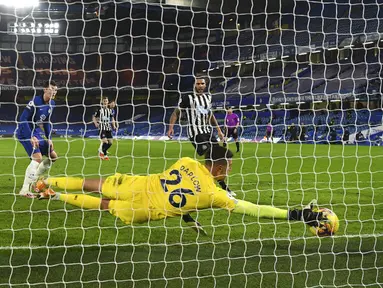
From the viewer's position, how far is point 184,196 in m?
4.52

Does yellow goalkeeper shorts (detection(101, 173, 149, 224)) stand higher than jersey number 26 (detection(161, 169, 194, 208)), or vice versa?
jersey number 26 (detection(161, 169, 194, 208))

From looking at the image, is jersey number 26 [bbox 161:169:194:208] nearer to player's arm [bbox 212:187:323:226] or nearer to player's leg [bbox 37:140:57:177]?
player's arm [bbox 212:187:323:226]

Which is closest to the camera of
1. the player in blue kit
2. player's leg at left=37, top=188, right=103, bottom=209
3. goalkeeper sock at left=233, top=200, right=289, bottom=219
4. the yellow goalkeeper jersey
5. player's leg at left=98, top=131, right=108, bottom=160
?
the yellow goalkeeper jersey

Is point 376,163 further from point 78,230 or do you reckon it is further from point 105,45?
point 105,45

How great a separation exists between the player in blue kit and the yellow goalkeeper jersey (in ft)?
9.77

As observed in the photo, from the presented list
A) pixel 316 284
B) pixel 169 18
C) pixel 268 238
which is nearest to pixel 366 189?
pixel 268 238

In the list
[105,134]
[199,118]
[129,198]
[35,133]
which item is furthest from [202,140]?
[105,134]

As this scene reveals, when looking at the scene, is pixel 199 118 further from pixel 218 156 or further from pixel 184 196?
pixel 184 196

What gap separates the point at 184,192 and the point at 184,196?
34mm

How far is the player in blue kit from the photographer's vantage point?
7.18 meters

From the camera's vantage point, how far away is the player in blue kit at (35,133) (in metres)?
7.18

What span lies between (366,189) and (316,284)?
17.2ft

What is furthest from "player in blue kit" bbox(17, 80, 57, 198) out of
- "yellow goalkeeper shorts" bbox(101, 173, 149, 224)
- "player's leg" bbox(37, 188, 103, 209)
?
"yellow goalkeeper shorts" bbox(101, 173, 149, 224)

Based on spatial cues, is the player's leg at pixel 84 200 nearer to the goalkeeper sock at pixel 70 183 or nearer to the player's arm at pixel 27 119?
the goalkeeper sock at pixel 70 183
